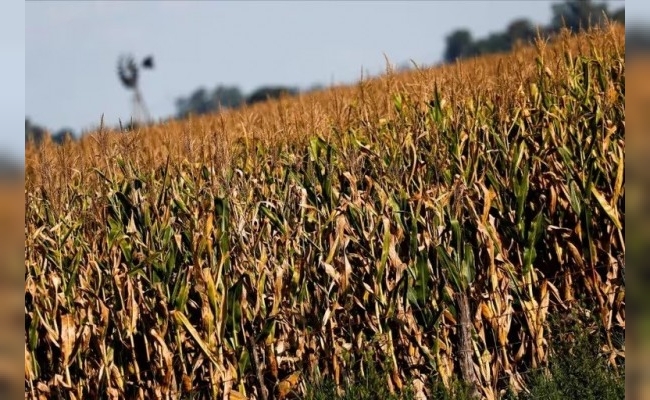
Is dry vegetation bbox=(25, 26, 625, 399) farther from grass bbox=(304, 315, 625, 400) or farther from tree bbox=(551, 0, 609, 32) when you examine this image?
tree bbox=(551, 0, 609, 32)

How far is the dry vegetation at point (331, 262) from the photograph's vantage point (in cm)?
611

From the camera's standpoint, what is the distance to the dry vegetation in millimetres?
6113

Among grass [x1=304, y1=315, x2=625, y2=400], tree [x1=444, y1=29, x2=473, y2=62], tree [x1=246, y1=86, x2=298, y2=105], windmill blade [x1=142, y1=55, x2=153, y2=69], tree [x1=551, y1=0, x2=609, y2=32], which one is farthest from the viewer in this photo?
tree [x1=444, y1=29, x2=473, y2=62]

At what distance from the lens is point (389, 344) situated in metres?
6.16

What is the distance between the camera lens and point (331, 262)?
620 cm

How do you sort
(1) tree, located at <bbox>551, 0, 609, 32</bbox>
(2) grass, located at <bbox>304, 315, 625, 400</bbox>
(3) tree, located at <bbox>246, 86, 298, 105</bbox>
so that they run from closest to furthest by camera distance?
(2) grass, located at <bbox>304, 315, 625, 400</bbox>, (1) tree, located at <bbox>551, 0, 609, 32</bbox>, (3) tree, located at <bbox>246, 86, 298, 105</bbox>

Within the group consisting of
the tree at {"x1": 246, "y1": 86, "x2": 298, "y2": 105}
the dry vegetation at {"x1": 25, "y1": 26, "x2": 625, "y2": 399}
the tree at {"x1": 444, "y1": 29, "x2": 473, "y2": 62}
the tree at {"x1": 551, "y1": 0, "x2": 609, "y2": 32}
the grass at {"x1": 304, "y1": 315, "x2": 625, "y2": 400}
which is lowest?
the grass at {"x1": 304, "y1": 315, "x2": 625, "y2": 400}

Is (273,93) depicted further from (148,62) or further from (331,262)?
(148,62)

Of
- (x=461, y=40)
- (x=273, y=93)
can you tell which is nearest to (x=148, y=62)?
(x=461, y=40)

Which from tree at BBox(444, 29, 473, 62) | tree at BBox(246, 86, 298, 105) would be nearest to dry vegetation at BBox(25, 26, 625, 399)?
tree at BBox(246, 86, 298, 105)

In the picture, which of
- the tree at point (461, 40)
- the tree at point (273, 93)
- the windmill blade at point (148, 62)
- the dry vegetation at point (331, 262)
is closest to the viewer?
the dry vegetation at point (331, 262)

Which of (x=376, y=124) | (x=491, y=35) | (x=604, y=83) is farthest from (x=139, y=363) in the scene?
(x=491, y=35)

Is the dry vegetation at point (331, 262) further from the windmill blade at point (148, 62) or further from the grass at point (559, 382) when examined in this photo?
the windmill blade at point (148, 62)

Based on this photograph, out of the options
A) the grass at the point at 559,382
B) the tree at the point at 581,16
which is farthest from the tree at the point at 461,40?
the grass at the point at 559,382
